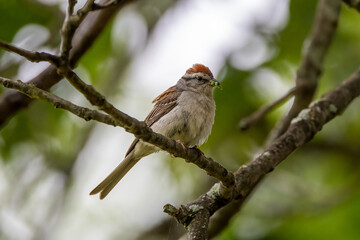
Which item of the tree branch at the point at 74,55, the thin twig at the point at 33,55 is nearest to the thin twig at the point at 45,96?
the thin twig at the point at 33,55

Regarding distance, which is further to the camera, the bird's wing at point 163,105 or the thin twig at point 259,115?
the bird's wing at point 163,105

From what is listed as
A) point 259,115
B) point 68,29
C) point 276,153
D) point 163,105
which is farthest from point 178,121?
point 68,29

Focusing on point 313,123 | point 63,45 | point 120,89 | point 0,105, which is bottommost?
point 63,45

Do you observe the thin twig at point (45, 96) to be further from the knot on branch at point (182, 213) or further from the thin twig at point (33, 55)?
the knot on branch at point (182, 213)

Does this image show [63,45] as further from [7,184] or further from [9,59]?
[7,184]

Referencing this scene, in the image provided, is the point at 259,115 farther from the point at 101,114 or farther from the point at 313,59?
the point at 101,114

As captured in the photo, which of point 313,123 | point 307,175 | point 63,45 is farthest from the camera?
point 307,175

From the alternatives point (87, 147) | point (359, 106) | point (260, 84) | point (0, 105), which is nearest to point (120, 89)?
point (87, 147)

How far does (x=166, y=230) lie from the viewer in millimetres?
5918

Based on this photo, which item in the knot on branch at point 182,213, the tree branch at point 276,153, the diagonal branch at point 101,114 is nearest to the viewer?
the diagonal branch at point 101,114

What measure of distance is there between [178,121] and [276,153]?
111 centimetres

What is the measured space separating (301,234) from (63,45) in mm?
3339

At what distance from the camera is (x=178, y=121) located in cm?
514

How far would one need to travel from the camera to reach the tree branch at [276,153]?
3.59 metres
